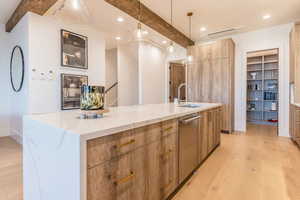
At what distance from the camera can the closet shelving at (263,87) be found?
18.3ft

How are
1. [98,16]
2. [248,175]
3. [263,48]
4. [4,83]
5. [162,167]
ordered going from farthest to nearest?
[263,48], [4,83], [98,16], [248,175], [162,167]

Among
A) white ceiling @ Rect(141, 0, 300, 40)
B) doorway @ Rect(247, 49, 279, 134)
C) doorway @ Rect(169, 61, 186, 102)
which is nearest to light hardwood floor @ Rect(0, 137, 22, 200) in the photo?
white ceiling @ Rect(141, 0, 300, 40)

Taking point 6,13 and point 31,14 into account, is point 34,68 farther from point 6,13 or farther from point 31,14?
point 6,13

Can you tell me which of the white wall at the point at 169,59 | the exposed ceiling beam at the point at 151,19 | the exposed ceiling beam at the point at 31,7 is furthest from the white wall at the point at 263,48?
the exposed ceiling beam at the point at 31,7

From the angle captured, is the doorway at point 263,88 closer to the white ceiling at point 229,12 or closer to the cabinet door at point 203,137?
the white ceiling at point 229,12

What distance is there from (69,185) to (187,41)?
5027 mm

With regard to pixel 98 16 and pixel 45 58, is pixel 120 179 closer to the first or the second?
pixel 45 58

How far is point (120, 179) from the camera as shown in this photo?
3.37 feet

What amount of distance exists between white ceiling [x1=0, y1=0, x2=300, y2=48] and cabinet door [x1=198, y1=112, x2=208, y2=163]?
90.4 inches

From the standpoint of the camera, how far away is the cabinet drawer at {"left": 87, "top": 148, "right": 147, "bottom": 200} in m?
0.88

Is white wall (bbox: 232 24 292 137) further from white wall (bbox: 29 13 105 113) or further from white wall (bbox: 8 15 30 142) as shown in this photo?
white wall (bbox: 8 15 30 142)

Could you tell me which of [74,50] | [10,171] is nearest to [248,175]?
[10,171]

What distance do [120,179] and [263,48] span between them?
4949 mm

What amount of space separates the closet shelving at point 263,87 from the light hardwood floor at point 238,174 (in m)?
2.86
